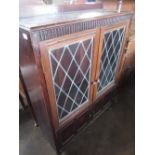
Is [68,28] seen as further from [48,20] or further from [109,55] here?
[109,55]

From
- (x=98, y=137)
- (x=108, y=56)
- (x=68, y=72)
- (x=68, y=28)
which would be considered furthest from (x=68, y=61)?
(x=98, y=137)

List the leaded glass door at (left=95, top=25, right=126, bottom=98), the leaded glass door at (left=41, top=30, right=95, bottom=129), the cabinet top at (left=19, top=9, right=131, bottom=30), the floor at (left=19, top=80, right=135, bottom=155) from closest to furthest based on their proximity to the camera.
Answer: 1. the cabinet top at (left=19, top=9, right=131, bottom=30)
2. the leaded glass door at (left=41, top=30, right=95, bottom=129)
3. the leaded glass door at (left=95, top=25, right=126, bottom=98)
4. the floor at (left=19, top=80, right=135, bottom=155)

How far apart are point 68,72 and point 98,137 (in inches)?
39.0

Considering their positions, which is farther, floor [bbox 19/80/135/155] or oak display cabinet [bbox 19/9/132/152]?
floor [bbox 19/80/135/155]

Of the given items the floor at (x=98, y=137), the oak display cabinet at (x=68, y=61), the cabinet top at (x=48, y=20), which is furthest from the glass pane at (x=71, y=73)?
the floor at (x=98, y=137)

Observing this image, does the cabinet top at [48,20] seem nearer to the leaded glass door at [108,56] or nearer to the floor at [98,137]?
the leaded glass door at [108,56]

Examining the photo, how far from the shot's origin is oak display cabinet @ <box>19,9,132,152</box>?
708 millimetres

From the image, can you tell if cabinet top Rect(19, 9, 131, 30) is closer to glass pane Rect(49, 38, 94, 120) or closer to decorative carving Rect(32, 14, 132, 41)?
decorative carving Rect(32, 14, 132, 41)

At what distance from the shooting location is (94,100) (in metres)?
1.41

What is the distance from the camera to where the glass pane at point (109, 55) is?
1164 millimetres

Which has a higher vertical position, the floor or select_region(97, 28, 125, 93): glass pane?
select_region(97, 28, 125, 93): glass pane

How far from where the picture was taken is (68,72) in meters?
0.96

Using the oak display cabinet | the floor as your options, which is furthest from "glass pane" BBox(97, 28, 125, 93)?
the floor
